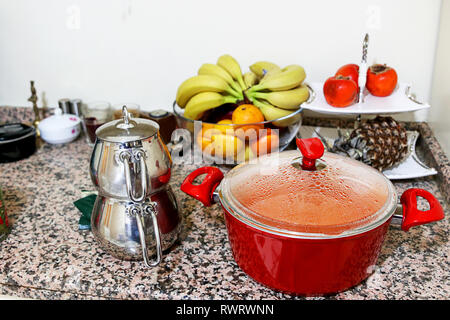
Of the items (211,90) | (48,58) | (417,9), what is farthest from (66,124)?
(417,9)

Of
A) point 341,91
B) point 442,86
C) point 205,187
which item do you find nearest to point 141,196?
point 205,187

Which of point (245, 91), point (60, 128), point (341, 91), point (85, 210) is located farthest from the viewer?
point (60, 128)

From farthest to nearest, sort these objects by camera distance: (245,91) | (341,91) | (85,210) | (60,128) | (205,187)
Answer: (60,128)
(245,91)
(341,91)
(85,210)
(205,187)

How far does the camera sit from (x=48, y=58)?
4.55ft

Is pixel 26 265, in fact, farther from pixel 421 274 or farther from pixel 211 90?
pixel 421 274

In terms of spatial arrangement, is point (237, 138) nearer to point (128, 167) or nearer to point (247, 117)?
point (247, 117)

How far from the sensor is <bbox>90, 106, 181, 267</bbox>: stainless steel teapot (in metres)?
0.68

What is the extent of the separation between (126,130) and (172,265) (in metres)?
0.27

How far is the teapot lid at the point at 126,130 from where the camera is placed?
0.69 m

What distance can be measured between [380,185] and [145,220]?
16.7 inches

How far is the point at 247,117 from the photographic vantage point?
3.36 ft

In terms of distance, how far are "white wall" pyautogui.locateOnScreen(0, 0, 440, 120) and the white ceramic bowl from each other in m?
0.15

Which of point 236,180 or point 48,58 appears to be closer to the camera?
point 236,180
